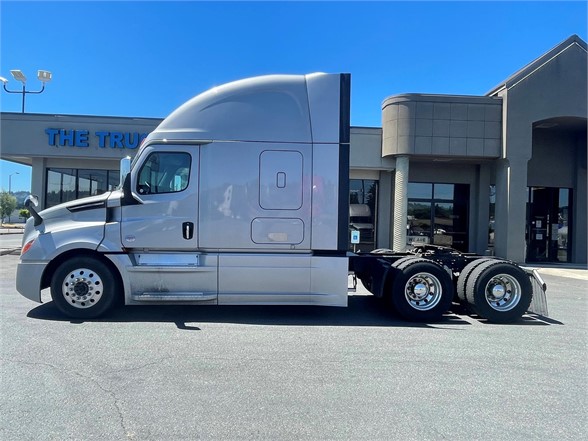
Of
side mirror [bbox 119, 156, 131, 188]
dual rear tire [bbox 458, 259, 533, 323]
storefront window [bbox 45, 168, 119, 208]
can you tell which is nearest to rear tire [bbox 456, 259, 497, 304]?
dual rear tire [bbox 458, 259, 533, 323]

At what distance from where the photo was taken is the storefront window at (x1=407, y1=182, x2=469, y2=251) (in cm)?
1717

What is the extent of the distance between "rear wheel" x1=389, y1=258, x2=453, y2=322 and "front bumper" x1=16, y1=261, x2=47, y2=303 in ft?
17.4

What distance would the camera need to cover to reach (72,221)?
6.41m

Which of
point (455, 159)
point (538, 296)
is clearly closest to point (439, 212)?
point (455, 159)

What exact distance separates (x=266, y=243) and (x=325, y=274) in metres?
1.01

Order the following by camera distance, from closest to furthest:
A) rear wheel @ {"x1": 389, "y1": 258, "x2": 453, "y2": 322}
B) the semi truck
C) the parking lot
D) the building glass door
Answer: the parking lot → the semi truck → rear wheel @ {"x1": 389, "y1": 258, "x2": 453, "y2": 322} → the building glass door

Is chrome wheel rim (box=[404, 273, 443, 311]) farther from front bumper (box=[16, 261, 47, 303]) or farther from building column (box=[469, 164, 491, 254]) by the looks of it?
building column (box=[469, 164, 491, 254])

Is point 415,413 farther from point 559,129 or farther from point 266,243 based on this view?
point 559,129

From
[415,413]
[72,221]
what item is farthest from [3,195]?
[415,413]

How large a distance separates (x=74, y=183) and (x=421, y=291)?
47.9 feet

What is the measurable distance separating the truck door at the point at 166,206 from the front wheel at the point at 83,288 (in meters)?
0.59

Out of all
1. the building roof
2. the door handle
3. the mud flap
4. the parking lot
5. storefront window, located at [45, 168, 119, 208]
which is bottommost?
the parking lot

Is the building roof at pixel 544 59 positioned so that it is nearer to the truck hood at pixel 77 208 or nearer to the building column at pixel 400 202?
the building column at pixel 400 202

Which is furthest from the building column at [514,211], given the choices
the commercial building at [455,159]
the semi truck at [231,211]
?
the semi truck at [231,211]
